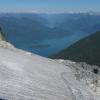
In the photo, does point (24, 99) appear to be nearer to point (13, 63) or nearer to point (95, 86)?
point (13, 63)

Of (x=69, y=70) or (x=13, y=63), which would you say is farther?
(x=69, y=70)

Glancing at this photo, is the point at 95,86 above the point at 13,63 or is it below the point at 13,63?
below

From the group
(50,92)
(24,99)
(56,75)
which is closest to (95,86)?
(56,75)

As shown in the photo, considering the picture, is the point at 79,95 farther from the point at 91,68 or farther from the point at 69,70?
the point at 91,68

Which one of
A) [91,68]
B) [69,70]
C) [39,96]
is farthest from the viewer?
[91,68]

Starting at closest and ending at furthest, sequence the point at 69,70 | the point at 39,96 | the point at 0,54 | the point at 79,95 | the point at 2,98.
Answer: the point at 2,98, the point at 39,96, the point at 79,95, the point at 0,54, the point at 69,70

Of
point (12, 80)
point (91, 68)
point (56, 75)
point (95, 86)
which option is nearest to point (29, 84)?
point (12, 80)
